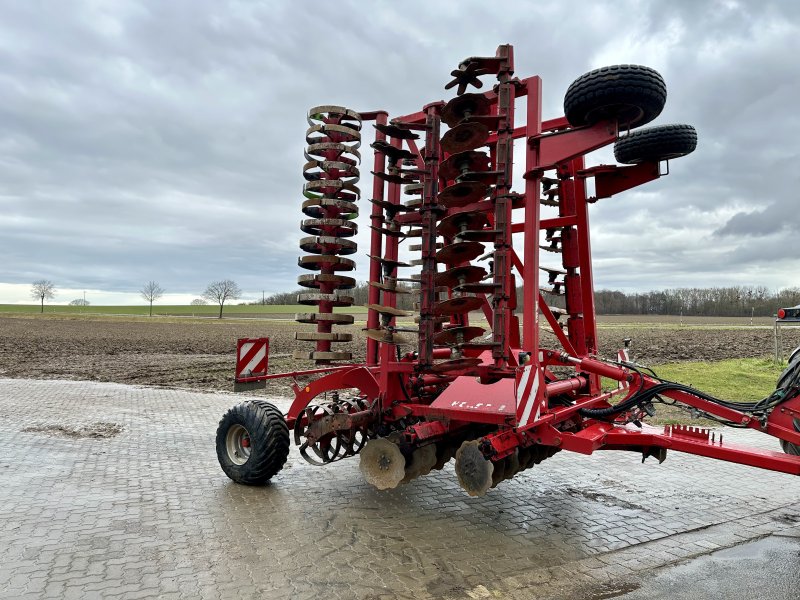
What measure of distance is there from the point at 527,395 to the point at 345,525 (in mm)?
1889

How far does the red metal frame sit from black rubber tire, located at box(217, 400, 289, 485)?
309 millimetres

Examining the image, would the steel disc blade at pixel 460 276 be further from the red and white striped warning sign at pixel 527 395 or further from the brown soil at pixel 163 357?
the brown soil at pixel 163 357

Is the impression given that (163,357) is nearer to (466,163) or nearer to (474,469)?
(466,163)

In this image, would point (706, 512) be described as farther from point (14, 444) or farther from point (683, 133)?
point (14, 444)

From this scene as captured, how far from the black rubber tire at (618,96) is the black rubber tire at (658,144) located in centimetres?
80

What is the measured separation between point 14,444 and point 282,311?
78761 millimetres

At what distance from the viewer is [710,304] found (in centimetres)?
8056

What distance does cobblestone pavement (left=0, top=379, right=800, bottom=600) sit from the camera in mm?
3895

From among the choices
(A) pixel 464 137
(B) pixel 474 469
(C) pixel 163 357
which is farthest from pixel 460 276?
(C) pixel 163 357

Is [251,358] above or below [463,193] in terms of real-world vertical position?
below

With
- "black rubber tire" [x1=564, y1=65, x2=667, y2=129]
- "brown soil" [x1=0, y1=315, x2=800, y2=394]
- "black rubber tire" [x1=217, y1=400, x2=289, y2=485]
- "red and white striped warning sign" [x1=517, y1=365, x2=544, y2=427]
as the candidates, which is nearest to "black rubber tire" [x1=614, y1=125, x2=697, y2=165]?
"black rubber tire" [x1=564, y1=65, x2=667, y2=129]

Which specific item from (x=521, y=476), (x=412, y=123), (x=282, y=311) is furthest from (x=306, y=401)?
(x=282, y=311)

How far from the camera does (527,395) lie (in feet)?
14.5

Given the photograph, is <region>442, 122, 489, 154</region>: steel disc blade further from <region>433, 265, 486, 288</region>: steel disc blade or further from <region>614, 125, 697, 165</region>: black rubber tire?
<region>614, 125, 697, 165</region>: black rubber tire
